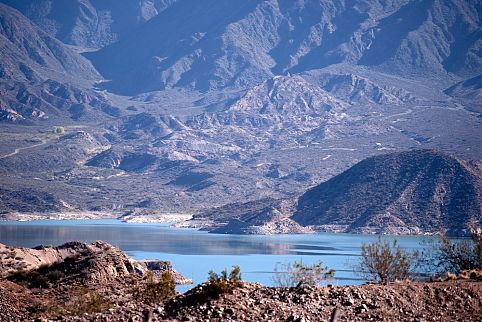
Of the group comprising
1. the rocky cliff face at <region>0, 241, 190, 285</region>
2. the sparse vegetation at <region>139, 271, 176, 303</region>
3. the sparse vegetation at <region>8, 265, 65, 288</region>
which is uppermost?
the rocky cliff face at <region>0, 241, 190, 285</region>

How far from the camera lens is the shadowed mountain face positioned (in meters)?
154

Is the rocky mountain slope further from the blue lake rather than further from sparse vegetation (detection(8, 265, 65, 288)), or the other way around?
sparse vegetation (detection(8, 265, 65, 288))

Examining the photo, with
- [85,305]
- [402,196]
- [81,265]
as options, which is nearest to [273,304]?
[85,305]

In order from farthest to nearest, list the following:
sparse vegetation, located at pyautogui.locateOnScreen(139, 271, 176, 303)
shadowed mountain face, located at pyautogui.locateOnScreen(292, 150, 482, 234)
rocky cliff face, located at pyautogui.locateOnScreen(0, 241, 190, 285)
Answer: shadowed mountain face, located at pyautogui.locateOnScreen(292, 150, 482, 234) → rocky cliff face, located at pyautogui.locateOnScreen(0, 241, 190, 285) → sparse vegetation, located at pyautogui.locateOnScreen(139, 271, 176, 303)

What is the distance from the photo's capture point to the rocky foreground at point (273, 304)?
22047mm

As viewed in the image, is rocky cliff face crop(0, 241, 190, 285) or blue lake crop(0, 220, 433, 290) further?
blue lake crop(0, 220, 433, 290)

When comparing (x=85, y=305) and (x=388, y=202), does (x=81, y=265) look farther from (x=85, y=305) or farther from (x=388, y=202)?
(x=388, y=202)

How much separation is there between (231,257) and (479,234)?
75.5 metres

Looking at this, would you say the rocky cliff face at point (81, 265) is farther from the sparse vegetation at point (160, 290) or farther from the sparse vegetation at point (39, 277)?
the sparse vegetation at point (160, 290)

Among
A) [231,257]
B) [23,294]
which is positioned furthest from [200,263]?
[23,294]

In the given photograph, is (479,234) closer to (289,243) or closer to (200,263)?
(200,263)

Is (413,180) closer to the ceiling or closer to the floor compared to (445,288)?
closer to the ceiling

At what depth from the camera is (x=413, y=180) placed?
537 feet

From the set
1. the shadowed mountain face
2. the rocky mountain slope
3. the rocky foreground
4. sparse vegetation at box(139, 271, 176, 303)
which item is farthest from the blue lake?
sparse vegetation at box(139, 271, 176, 303)
